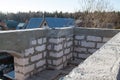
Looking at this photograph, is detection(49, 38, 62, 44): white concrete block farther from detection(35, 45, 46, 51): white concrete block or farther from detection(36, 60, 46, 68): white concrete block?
detection(36, 60, 46, 68): white concrete block

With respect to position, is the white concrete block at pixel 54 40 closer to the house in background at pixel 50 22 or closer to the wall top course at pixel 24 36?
the wall top course at pixel 24 36

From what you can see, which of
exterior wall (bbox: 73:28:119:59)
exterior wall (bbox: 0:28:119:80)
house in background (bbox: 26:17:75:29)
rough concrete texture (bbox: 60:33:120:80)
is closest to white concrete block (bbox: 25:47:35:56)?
exterior wall (bbox: 0:28:119:80)

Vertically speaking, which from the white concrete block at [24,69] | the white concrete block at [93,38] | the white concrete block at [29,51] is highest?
the white concrete block at [93,38]

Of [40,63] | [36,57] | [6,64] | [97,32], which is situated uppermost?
[97,32]

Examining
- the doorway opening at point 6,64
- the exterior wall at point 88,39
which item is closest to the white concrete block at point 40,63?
the exterior wall at point 88,39

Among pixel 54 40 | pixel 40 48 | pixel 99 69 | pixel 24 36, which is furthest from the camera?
pixel 54 40

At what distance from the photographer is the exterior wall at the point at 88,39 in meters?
4.04

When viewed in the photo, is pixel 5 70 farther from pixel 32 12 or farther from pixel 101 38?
pixel 32 12

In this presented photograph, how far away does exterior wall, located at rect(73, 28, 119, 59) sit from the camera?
13.3ft

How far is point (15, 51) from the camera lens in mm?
2916

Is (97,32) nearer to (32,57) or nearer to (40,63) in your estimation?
(40,63)

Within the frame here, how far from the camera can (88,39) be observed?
418 centimetres

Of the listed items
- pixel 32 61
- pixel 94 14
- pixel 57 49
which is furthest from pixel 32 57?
pixel 94 14

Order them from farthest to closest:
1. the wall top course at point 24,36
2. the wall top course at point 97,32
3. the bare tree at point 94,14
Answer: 1. the bare tree at point 94,14
2. the wall top course at point 97,32
3. the wall top course at point 24,36
